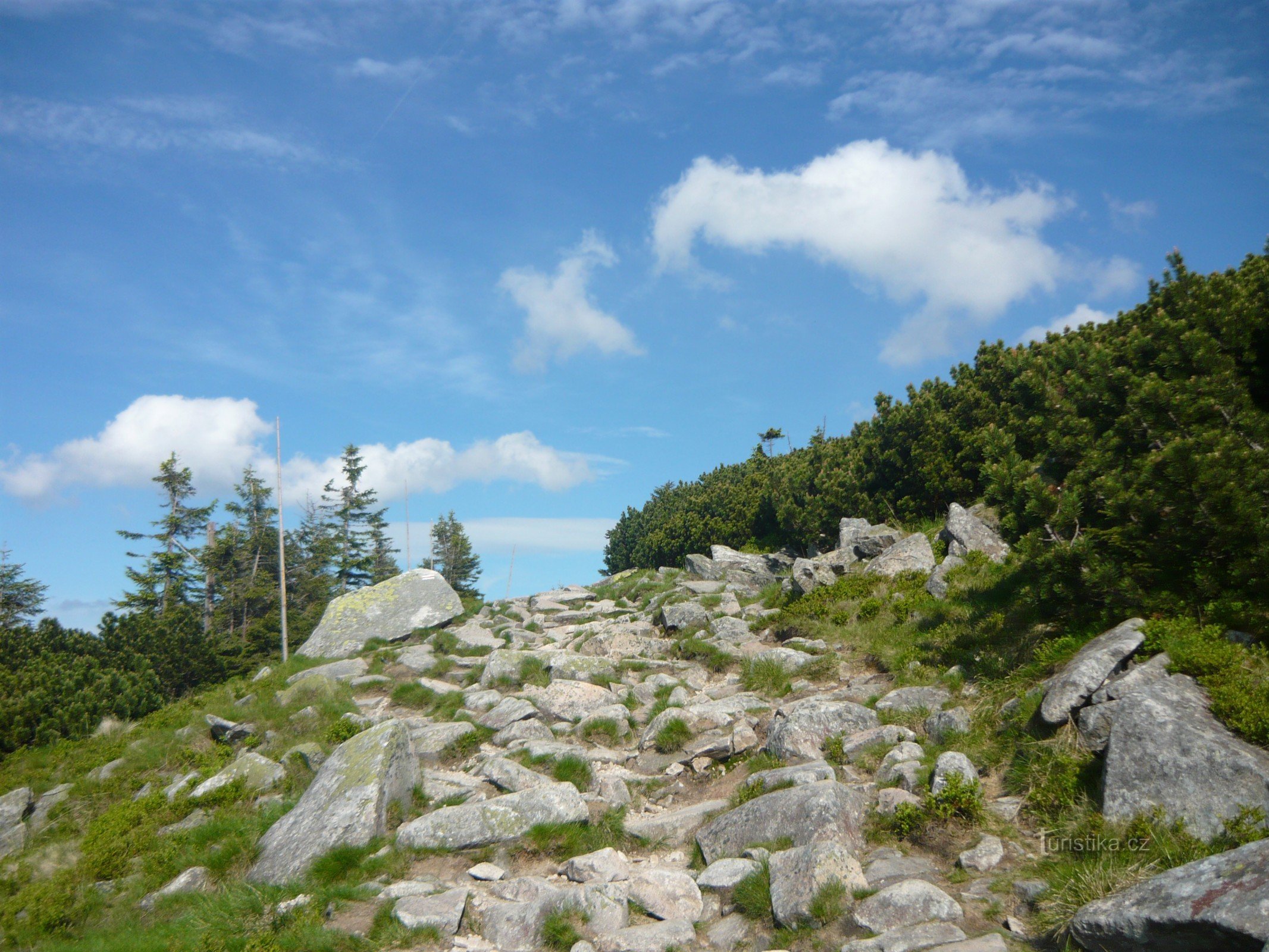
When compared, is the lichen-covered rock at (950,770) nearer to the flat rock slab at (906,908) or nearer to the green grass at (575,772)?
the flat rock slab at (906,908)

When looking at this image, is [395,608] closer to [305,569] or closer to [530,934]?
[530,934]

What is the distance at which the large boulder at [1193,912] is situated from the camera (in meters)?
4.46

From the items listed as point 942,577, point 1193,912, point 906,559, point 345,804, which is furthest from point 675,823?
point 906,559

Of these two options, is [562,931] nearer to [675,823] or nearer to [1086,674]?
[675,823]

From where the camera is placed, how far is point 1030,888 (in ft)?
20.8

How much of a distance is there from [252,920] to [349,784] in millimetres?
2424

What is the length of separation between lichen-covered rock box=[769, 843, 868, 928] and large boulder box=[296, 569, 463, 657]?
19.4m

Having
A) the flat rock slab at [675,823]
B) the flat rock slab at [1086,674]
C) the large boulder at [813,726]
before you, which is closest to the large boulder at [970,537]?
the large boulder at [813,726]

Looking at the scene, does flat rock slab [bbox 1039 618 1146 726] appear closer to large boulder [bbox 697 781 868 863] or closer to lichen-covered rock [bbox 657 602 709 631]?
large boulder [bbox 697 781 868 863]

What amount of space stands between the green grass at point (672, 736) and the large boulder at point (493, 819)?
264 centimetres

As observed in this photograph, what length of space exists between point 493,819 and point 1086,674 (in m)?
7.70

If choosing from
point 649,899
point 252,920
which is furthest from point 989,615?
point 252,920

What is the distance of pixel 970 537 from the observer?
16.8 meters

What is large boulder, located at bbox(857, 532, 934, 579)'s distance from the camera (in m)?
17.4
